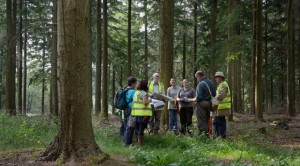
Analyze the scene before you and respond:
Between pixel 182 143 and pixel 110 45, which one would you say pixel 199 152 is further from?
pixel 110 45

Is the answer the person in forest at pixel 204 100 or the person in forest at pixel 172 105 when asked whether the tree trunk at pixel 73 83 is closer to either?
the person in forest at pixel 204 100

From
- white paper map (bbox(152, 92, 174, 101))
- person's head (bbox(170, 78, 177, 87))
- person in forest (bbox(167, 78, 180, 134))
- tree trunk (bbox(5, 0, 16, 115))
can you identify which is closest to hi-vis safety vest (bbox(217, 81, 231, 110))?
white paper map (bbox(152, 92, 174, 101))

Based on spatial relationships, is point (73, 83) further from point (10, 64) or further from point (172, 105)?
point (10, 64)

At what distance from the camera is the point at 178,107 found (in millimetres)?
11656

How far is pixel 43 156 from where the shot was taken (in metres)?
5.98

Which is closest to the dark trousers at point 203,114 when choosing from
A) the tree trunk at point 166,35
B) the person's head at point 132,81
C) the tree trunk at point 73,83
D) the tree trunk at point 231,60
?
the tree trunk at point 166,35

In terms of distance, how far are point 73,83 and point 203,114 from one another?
213 inches

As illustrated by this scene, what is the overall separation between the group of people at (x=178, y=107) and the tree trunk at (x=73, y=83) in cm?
330

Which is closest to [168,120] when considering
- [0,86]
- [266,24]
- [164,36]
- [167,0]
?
[164,36]

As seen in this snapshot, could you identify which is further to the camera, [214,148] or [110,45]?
[110,45]

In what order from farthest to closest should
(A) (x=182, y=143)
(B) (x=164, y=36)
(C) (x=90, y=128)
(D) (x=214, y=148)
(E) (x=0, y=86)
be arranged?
(E) (x=0, y=86), (B) (x=164, y=36), (A) (x=182, y=143), (D) (x=214, y=148), (C) (x=90, y=128)

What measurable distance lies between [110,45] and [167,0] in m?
17.1

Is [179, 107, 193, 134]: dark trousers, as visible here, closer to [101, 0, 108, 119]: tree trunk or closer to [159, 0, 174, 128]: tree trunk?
[159, 0, 174, 128]: tree trunk

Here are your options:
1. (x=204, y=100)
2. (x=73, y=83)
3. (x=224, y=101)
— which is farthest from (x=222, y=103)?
(x=73, y=83)
